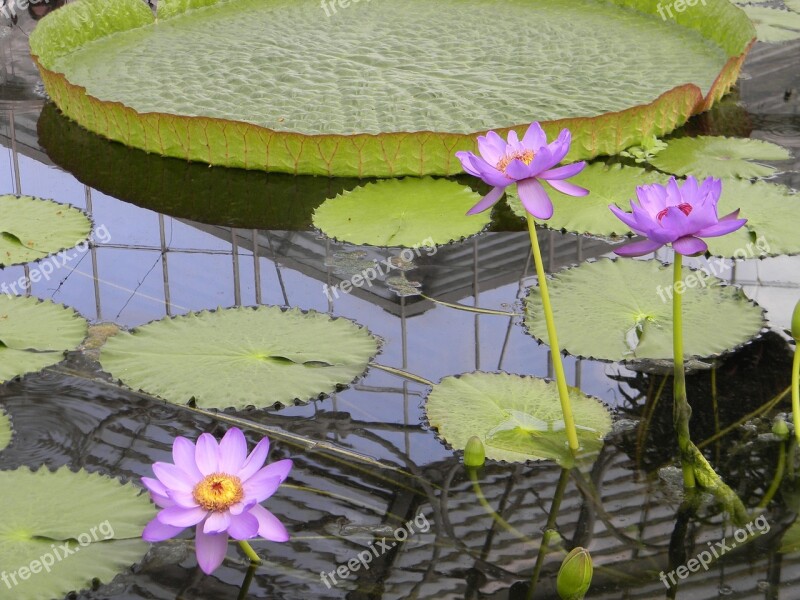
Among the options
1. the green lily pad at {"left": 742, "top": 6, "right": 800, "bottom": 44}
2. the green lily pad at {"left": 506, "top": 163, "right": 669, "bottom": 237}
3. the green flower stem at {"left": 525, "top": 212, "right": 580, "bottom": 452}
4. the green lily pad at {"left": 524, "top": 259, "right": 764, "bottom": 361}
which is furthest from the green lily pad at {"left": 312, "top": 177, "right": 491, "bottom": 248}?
the green lily pad at {"left": 742, "top": 6, "right": 800, "bottom": 44}

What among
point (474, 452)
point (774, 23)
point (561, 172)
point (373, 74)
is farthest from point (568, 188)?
point (774, 23)

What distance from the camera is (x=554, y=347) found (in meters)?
2.06

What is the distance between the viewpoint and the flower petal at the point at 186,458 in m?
1.73

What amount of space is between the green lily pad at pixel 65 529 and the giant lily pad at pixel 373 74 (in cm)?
185

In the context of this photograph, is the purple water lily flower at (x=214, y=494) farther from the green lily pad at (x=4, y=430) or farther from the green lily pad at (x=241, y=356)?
the green lily pad at (x=4, y=430)

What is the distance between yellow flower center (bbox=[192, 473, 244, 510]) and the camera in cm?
169

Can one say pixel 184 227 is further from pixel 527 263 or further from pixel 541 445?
pixel 541 445

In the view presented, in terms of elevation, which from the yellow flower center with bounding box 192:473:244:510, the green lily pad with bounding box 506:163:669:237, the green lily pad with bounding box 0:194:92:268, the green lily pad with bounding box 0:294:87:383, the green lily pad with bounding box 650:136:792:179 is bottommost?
the green lily pad with bounding box 0:294:87:383

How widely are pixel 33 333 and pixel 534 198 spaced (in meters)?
1.51

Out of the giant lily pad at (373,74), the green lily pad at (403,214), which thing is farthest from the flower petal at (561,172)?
the giant lily pad at (373,74)

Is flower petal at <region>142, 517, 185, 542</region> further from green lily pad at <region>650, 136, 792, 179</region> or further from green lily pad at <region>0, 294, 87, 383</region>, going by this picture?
green lily pad at <region>650, 136, 792, 179</region>

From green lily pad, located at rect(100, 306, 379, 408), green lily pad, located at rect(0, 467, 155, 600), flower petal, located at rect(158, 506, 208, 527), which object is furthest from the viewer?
green lily pad, located at rect(100, 306, 379, 408)

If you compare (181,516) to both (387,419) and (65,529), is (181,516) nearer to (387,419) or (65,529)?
(65,529)

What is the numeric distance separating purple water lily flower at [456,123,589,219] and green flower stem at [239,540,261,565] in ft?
2.43
